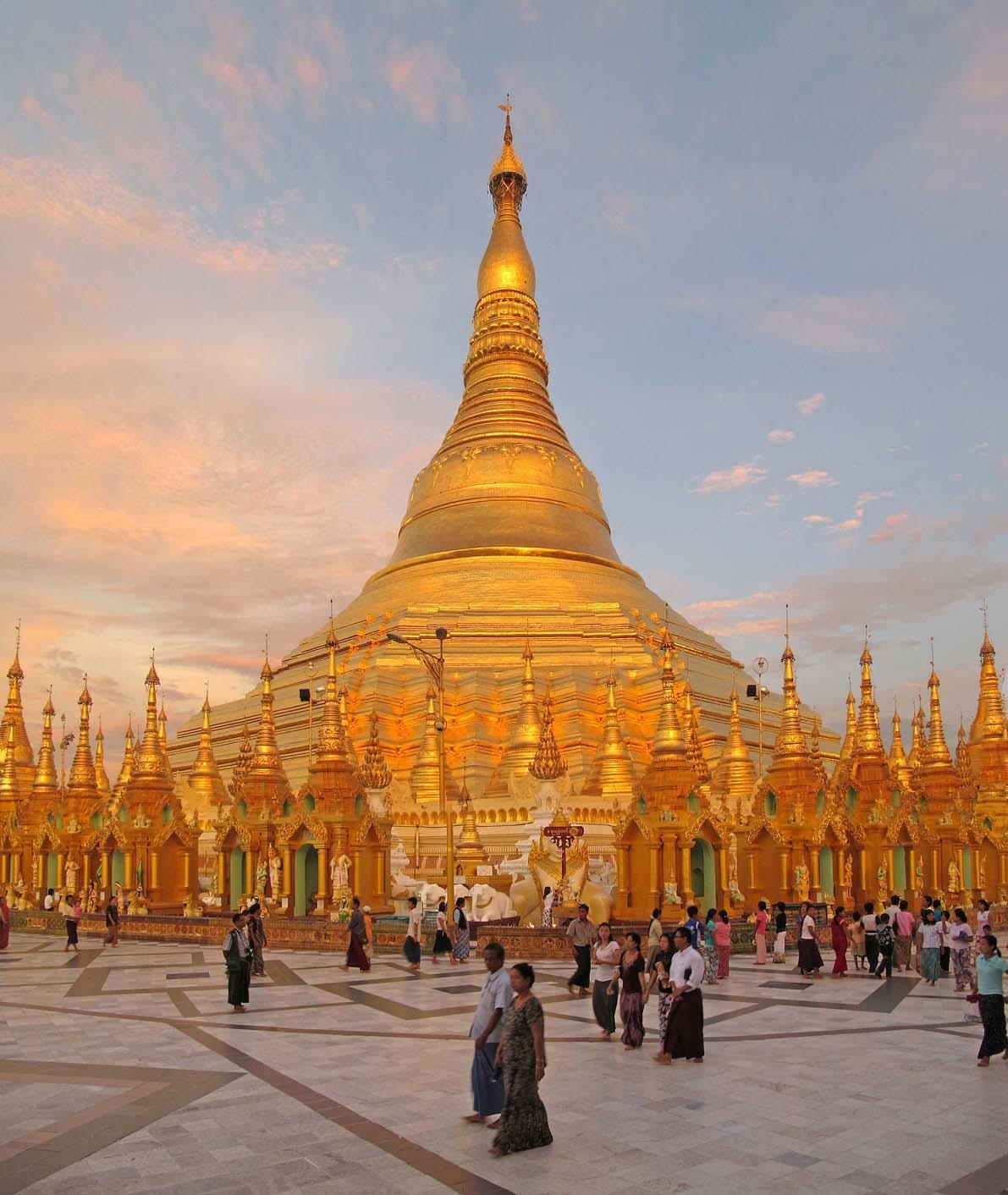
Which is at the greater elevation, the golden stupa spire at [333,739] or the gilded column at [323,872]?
the golden stupa spire at [333,739]

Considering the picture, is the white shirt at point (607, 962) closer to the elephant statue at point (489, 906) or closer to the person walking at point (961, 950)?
the person walking at point (961, 950)

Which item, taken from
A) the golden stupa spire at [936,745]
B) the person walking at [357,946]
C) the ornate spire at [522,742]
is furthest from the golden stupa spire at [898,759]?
the person walking at [357,946]

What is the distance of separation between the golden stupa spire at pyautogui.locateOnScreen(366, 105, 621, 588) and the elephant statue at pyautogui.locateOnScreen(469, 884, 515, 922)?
26.9m

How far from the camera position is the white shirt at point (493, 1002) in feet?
27.8

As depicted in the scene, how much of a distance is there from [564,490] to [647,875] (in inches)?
1230

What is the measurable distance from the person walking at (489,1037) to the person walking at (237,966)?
21.6 ft

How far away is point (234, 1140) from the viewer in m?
8.23

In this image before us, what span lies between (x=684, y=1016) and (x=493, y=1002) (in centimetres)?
348

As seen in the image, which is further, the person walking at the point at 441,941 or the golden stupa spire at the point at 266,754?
the golden stupa spire at the point at 266,754

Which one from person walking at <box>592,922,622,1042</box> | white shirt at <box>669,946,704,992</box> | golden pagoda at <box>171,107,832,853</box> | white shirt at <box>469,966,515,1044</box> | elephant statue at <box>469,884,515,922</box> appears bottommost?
elephant statue at <box>469,884,515,922</box>

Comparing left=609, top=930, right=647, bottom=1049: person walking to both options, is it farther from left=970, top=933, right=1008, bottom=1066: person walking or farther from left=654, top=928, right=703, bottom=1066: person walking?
left=970, top=933, right=1008, bottom=1066: person walking

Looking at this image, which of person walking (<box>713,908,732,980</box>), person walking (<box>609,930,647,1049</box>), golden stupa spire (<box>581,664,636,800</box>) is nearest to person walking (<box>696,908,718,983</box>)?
person walking (<box>713,908,732,980</box>)

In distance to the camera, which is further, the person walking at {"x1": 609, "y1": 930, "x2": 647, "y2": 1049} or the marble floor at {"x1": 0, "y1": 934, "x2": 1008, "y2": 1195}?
the person walking at {"x1": 609, "y1": 930, "x2": 647, "y2": 1049}

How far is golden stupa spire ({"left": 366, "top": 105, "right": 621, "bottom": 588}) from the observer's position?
5316 cm
